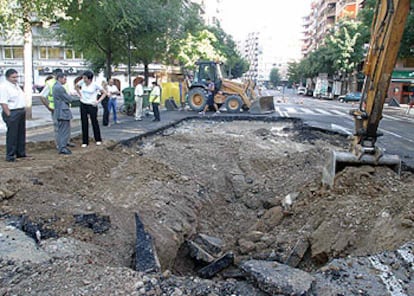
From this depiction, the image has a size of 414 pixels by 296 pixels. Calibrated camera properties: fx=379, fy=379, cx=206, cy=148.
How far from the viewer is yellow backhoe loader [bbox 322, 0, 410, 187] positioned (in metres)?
5.53

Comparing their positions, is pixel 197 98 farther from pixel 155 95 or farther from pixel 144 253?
pixel 144 253

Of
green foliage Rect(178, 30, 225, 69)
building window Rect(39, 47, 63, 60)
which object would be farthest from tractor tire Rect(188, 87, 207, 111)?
building window Rect(39, 47, 63, 60)

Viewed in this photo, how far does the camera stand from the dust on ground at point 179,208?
3484 mm

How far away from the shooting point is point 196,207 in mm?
6586

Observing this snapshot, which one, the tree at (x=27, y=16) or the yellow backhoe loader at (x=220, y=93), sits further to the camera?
the yellow backhoe loader at (x=220, y=93)

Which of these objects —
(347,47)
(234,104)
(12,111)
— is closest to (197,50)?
(234,104)

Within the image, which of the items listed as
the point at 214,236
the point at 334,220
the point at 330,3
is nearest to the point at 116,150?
the point at 214,236

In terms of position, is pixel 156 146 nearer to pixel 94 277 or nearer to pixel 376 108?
pixel 376 108

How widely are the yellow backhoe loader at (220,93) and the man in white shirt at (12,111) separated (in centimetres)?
1343

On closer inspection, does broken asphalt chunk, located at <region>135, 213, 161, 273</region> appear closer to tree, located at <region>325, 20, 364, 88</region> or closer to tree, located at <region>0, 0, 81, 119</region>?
tree, located at <region>0, 0, 81, 119</region>

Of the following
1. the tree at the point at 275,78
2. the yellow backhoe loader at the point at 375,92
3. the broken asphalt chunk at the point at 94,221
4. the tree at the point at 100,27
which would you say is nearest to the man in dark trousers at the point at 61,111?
the broken asphalt chunk at the point at 94,221

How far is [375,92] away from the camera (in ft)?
19.3

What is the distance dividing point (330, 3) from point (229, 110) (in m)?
70.7

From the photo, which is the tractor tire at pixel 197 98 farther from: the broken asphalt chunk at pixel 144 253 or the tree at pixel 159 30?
the broken asphalt chunk at pixel 144 253
